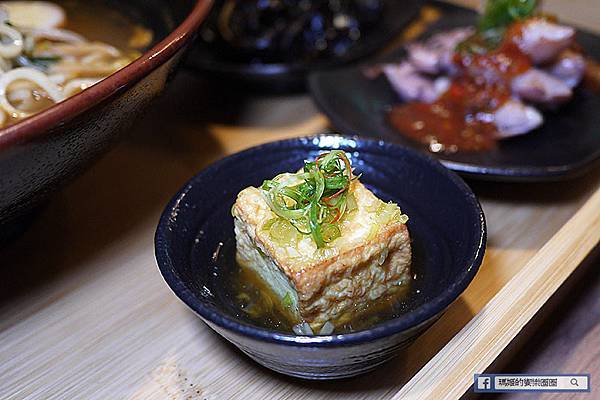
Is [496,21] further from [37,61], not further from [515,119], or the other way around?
[37,61]

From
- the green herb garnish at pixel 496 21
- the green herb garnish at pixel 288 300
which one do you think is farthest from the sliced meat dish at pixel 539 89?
the green herb garnish at pixel 288 300

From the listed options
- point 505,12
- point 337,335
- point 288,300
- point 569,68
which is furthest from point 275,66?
point 337,335

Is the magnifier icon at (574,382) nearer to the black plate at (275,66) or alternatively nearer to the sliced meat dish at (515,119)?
the sliced meat dish at (515,119)

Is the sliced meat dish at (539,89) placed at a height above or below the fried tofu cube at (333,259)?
below

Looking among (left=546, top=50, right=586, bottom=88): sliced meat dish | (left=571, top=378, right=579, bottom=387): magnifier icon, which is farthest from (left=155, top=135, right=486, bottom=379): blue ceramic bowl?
(left=546, top=50, right=586, bottom=88): sliced meat dish

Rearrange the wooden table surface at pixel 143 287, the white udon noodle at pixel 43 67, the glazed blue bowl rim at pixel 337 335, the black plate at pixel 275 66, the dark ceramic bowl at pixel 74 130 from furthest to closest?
the black plate at pixel 275 66 < the white udon noodle at pixel 43 67 < the wooden table surface at pixel 143 287 < the dark ceramic bowl at pixel 74 130 < the glazed blue bowl rim at pixel 337 335

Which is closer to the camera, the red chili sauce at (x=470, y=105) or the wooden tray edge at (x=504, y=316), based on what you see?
the wooden tray edge at (x=504, y=316)

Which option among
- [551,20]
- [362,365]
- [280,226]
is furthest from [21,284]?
[551,20]

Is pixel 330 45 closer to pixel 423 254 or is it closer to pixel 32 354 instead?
pixel 423 254
